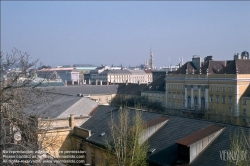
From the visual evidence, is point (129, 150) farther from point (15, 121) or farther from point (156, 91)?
point (156, 91)

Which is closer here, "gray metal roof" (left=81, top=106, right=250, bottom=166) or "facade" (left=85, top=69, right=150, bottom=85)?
"gray metal roof" (left=81, top=106, right=250, bottom=166)

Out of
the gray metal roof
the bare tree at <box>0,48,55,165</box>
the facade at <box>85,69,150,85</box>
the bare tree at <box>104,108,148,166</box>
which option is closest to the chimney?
the gray metal roof

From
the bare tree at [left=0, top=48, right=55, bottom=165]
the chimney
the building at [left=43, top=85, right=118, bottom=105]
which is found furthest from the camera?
the building at [left=43, top=85, right=118, bottom=105]

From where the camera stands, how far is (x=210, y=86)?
2408 inches

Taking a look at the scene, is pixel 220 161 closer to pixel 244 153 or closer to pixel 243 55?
pixel 244 153

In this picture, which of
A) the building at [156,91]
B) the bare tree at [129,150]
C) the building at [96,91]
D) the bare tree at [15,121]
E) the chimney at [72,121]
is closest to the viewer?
the bare tree at [15,121]

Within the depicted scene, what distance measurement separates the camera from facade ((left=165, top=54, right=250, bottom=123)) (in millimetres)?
55719

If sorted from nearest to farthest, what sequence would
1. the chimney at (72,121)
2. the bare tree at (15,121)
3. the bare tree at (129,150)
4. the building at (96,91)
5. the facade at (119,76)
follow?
the bare tree at (15,121), the bare tree at (129,150), the chimney at (72,121), the building at (96,91), the facade at (119,76)

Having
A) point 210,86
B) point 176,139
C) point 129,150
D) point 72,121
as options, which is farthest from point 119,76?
point 129,150

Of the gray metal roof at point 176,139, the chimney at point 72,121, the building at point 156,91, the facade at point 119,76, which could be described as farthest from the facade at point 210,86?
the facade at point 119,76

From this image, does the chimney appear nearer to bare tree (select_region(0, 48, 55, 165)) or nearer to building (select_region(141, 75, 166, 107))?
bare tree (select_region(0, 48, 55, 165))

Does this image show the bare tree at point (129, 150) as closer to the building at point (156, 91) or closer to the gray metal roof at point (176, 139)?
the gray metal roof at point (176, 139)

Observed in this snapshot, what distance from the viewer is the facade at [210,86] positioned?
55719 millimetres

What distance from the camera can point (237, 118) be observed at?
2169 inches
